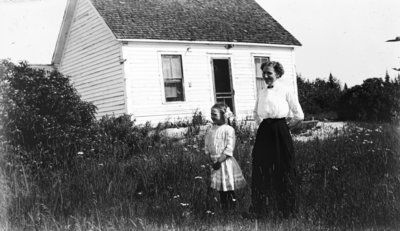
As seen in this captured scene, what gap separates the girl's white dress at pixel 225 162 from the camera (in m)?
5.57

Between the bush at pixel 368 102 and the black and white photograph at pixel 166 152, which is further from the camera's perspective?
the bush at pixel 368 102

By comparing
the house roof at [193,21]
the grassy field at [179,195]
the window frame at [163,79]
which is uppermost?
the house roof at [193,21]

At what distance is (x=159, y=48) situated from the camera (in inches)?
572

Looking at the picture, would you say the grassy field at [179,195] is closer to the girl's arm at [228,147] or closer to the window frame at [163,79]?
the girl's arm at [228,147]

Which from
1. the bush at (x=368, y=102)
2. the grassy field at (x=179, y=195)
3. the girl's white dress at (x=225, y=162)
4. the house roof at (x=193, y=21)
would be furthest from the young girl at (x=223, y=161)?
the bush at (x=368, y=102)

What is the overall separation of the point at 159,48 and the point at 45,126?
729 centimetres

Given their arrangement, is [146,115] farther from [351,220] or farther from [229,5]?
[351,220]

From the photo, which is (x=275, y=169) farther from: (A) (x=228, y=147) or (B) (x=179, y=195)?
(B) (x=179, y=195)

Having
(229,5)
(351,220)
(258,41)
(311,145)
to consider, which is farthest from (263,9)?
(351,220)

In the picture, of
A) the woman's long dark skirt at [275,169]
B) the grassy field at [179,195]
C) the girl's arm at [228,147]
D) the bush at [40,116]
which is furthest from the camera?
the bush at [40,116]

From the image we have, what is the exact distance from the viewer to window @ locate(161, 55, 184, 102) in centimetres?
1480

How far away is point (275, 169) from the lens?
17.2 feet

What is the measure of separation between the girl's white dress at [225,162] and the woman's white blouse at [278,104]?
1.69 ft

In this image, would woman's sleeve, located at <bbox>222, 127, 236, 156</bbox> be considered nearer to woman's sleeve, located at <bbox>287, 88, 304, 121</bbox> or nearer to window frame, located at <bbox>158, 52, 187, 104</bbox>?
woman's sleeve, located at <bbox>287, 88, 304, 121</bbox>
